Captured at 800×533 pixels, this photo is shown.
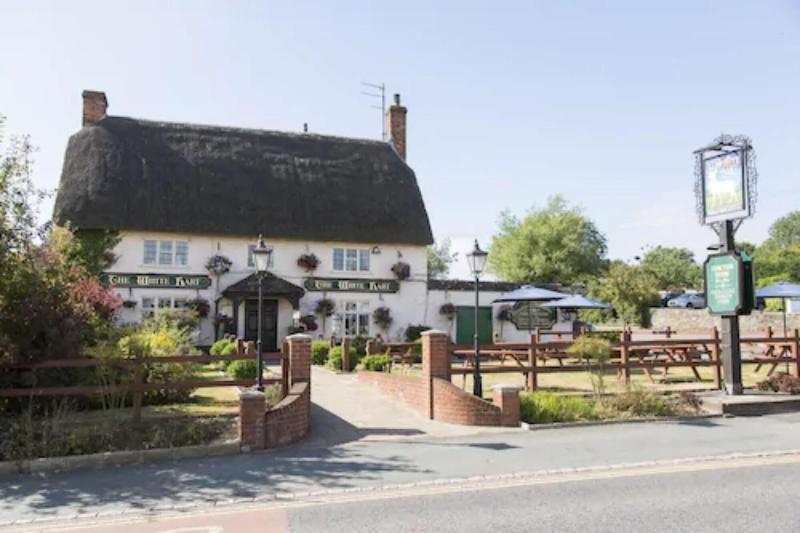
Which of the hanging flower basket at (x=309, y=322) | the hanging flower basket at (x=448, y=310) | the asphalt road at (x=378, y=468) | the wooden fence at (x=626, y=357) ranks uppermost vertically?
the hanging flower basket at (x=448, y=310)

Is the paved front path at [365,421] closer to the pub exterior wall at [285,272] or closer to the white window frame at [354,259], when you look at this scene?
the pub exterior wall at [285,272]

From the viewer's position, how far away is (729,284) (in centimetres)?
1373

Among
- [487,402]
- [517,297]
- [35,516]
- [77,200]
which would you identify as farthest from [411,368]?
[77,200]

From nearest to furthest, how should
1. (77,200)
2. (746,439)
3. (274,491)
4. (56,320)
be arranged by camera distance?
1. (274,491)
2. (746,439)
3. (56,320)
4. (77,200)

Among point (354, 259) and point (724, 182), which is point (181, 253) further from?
point (724, 182)

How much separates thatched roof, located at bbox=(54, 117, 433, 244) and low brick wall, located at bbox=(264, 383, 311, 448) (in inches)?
691

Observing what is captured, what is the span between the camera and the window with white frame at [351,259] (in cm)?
2872

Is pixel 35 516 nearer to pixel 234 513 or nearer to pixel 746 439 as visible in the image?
pixel 234 513

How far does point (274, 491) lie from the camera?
7.35 metres

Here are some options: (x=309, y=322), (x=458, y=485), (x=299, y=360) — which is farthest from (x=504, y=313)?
(x=458, y=485)

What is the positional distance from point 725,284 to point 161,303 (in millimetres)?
20862

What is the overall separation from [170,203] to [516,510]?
23473mm

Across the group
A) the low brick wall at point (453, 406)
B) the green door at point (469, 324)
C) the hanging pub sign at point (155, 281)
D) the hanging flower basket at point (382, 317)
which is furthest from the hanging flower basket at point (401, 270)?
the low brick wall at point (453, 406)

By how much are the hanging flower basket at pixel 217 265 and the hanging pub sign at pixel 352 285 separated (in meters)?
3.47
